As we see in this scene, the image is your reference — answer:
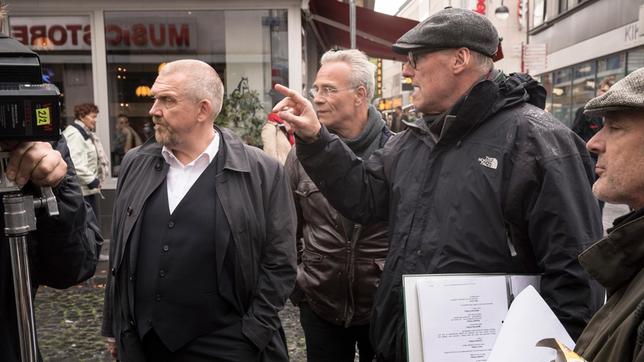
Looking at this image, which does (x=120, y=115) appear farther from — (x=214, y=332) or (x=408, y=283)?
(x=408, y=283)

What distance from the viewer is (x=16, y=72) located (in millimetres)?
1338

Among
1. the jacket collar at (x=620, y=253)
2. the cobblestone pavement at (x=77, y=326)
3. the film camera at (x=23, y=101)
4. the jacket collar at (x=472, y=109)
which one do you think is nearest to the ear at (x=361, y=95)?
the jacket collar at (x=472, y=109)

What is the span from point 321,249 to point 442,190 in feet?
3.31

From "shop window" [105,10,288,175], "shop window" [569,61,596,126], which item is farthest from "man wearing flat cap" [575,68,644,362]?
"shop window" [569,61,596,126]

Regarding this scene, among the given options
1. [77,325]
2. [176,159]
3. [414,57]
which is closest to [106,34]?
[77,325]

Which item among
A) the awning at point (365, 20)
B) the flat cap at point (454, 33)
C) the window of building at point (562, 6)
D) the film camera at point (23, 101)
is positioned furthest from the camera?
the window of building at point (562, 6)

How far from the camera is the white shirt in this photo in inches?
100

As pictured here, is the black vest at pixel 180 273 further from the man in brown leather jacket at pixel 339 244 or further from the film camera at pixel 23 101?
the film camera at pixel 23 101

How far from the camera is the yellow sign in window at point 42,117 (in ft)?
4.36

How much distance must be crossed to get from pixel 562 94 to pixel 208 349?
23.5m

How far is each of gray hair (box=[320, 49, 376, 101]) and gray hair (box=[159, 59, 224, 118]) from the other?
0.72 meters

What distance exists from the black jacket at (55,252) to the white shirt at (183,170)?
605 mm

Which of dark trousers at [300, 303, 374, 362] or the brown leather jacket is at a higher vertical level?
the brown leather jacket

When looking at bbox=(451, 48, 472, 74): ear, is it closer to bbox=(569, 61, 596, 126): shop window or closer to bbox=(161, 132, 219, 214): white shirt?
bbox=(161, 132, 219, 214): white shirt
